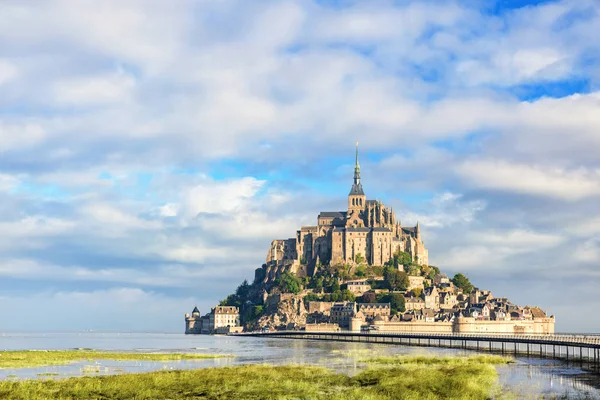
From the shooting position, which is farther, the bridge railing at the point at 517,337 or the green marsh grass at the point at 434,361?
the bridge railing at the point at 517,337

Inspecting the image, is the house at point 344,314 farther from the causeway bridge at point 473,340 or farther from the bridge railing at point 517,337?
the bridge railing at point 517,337

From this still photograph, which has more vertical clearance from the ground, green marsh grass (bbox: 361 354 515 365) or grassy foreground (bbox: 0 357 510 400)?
grassy foreground (bbox: 0 357 510 400)

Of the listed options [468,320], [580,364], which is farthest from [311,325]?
[580,364]

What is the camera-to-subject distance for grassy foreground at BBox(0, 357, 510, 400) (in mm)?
43719

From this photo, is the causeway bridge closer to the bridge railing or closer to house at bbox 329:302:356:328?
the bridge railing

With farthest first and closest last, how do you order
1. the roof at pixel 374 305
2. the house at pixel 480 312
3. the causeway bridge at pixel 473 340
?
1. the roof at pixel 374 305
2. the house at pixel 480 312
3. the causeway bridge at pixel 473 340

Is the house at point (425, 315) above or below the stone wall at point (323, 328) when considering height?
above

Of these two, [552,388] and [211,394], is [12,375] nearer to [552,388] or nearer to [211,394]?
[211,394]

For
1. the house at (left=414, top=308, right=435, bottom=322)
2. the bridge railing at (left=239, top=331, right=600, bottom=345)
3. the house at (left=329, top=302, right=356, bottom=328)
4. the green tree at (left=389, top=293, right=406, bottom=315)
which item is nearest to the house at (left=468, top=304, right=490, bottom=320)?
the house at (left=414, top=308, right=435, bottom=322)

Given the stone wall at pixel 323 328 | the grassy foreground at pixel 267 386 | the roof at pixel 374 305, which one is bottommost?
the stone wall at pixel 323 328

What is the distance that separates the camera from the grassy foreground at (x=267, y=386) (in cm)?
4372

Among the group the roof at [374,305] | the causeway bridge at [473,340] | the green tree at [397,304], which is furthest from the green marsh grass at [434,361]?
the green tree at [397,304]

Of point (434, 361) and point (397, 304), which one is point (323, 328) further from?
point (434, 361)

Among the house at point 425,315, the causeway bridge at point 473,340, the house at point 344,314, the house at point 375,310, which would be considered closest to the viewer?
the causeway bridge at point 473,340
